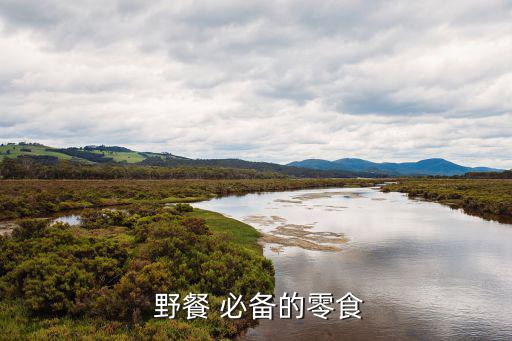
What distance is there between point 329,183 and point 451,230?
431ft

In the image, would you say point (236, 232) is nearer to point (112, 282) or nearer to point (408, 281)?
point (408, 281)

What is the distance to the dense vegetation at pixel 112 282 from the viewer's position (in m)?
12.0

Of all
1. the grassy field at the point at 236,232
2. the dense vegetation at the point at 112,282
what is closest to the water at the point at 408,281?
the grassy field at the point at 236,232

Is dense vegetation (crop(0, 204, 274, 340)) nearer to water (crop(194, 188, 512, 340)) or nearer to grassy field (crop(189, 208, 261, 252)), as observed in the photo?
water (crop(194, 188, 512, 340))

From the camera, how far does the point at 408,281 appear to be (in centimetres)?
1972

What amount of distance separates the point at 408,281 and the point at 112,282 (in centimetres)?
1710

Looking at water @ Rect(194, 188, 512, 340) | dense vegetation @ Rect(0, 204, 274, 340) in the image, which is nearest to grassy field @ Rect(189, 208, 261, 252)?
water @ Rect(194, 188, 512, 340)

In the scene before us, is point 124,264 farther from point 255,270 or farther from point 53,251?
point 255,270

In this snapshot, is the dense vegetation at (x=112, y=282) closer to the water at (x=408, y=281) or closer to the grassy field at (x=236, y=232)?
the water at (x=408, y=281)

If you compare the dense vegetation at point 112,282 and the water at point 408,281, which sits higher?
the dense vegetation at point 112,282

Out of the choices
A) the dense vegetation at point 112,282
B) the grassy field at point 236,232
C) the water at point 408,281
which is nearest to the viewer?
the dense vegetation at point 112,282

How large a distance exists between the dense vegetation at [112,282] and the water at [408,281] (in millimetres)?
2616

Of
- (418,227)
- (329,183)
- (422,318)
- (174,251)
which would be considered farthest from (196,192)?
(329,183)

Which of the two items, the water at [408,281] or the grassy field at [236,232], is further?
the grassy field at [236,232]
